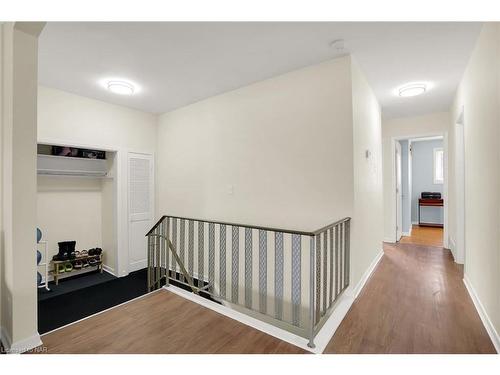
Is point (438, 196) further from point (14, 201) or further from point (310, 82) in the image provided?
point (14, 201)

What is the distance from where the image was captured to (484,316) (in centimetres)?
207

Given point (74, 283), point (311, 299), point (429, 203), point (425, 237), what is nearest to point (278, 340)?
point (311, 299)

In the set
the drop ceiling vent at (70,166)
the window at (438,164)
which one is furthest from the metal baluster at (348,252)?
the window at (438,164)

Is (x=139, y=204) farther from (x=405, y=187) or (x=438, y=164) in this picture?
(x=438, y=164)

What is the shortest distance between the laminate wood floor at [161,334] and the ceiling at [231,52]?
96.7 inches

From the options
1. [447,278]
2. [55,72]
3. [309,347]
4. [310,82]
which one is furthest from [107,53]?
[447,278]

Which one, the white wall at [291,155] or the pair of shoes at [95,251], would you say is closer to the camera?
the white wall at [291,155]

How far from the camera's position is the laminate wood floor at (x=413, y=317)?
5.86 feet

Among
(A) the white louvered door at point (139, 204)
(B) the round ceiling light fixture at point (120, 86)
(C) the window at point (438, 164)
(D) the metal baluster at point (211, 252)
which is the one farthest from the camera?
(C) the window at point (438, 164)

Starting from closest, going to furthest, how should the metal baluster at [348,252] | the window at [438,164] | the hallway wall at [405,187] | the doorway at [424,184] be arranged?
the metal baluster at [348,252] → the hallway wall at [405,187] → the doorway at [424,184] → the window at [438,164]

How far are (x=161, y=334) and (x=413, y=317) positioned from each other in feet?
6.93

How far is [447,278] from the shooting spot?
10.0 ft

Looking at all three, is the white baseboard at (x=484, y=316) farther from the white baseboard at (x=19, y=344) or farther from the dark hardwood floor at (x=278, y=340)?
the white baseboard at (x=19, y=344)
